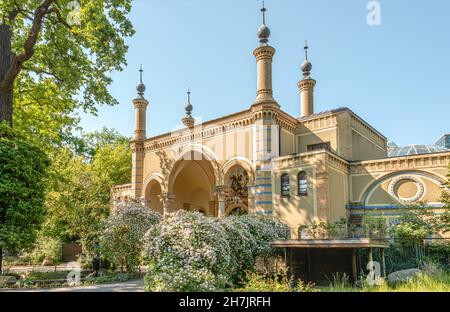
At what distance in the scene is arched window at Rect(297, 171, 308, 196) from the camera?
1898 cm

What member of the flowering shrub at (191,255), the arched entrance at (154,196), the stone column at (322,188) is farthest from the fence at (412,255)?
the arched entrance at (154,196)

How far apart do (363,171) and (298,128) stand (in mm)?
5221

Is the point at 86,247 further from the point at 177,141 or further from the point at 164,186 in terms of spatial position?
the point at 177,141

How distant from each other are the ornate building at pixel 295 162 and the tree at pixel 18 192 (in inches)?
445

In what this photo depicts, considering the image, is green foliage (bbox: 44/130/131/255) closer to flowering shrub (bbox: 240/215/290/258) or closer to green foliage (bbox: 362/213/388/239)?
flowering shrub (bbox: 240/215/290/258)

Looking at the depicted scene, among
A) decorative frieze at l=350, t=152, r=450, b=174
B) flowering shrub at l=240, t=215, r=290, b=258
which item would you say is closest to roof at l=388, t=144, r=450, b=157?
decorative frieze at l=350, t=152, r=450, b=174

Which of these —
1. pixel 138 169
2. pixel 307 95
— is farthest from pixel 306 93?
pixel 138 169

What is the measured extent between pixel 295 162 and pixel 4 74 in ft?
47.2

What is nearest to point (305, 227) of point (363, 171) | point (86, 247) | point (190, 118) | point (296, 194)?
point (296, 194)

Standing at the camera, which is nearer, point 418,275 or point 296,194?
point 418,275

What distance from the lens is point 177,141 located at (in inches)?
1050

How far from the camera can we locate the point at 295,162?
19.4 metres

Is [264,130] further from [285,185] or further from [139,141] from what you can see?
[139,141]

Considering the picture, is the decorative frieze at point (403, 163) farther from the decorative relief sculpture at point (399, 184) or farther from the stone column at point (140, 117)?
the stone column at point (140, 117)
